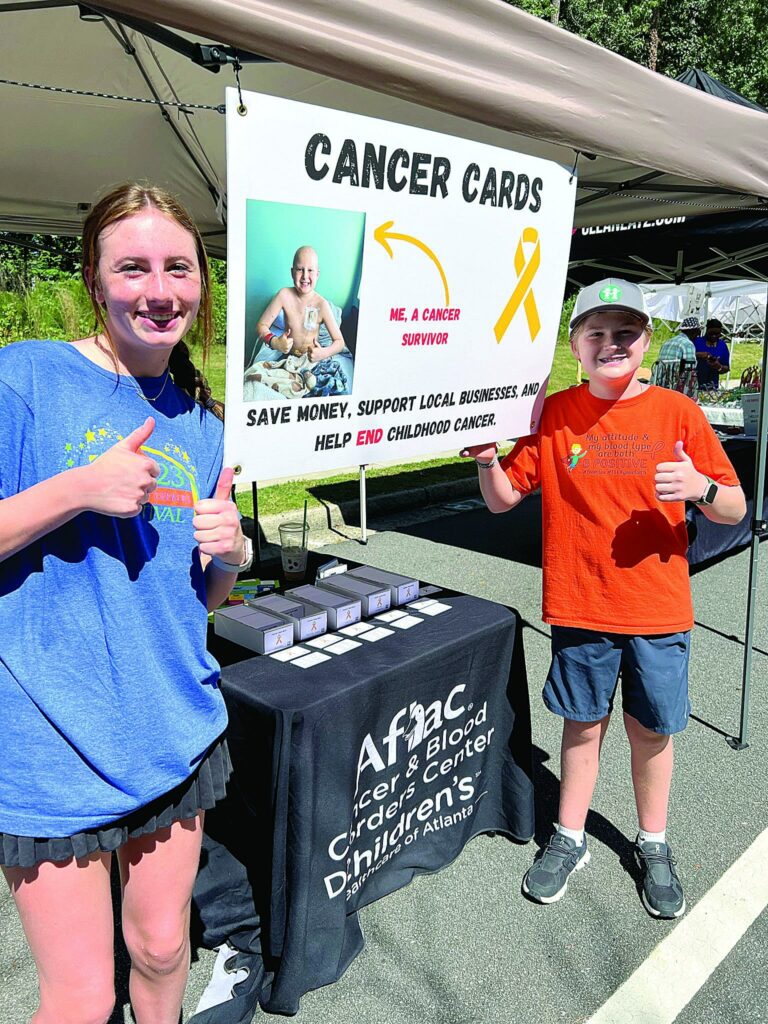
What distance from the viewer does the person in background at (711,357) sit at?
9.11 metres

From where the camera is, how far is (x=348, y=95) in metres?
3.20

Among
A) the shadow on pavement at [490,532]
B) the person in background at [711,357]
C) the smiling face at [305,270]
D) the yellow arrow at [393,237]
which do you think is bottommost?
the shadow on pavement at [490,532]

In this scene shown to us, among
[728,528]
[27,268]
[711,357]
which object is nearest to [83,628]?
[728,528]

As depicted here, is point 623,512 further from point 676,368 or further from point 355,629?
point 676,368

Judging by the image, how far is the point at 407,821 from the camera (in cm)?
242

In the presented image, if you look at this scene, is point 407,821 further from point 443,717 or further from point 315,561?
point 315,561

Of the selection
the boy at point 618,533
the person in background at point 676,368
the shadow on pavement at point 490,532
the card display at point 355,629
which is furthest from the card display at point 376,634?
the person in background at point 676,368

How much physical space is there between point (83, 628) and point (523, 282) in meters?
1.59

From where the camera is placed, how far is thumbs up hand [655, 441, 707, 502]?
2.04 m

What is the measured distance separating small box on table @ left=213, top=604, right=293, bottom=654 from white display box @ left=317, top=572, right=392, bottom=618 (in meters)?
0.31

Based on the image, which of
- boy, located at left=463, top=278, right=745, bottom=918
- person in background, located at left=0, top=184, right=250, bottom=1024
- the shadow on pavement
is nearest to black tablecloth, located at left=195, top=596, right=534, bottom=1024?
boy, located at left=463, top=278, right=745, bottom=918

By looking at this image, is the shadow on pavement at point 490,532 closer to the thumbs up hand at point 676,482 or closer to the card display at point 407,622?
the card display at point 407,622

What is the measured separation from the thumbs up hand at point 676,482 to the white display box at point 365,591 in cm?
98

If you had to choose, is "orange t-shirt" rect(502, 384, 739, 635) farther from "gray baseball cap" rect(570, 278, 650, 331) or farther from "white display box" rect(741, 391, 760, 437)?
"white display box" rect(741, 391, 760, 437)
